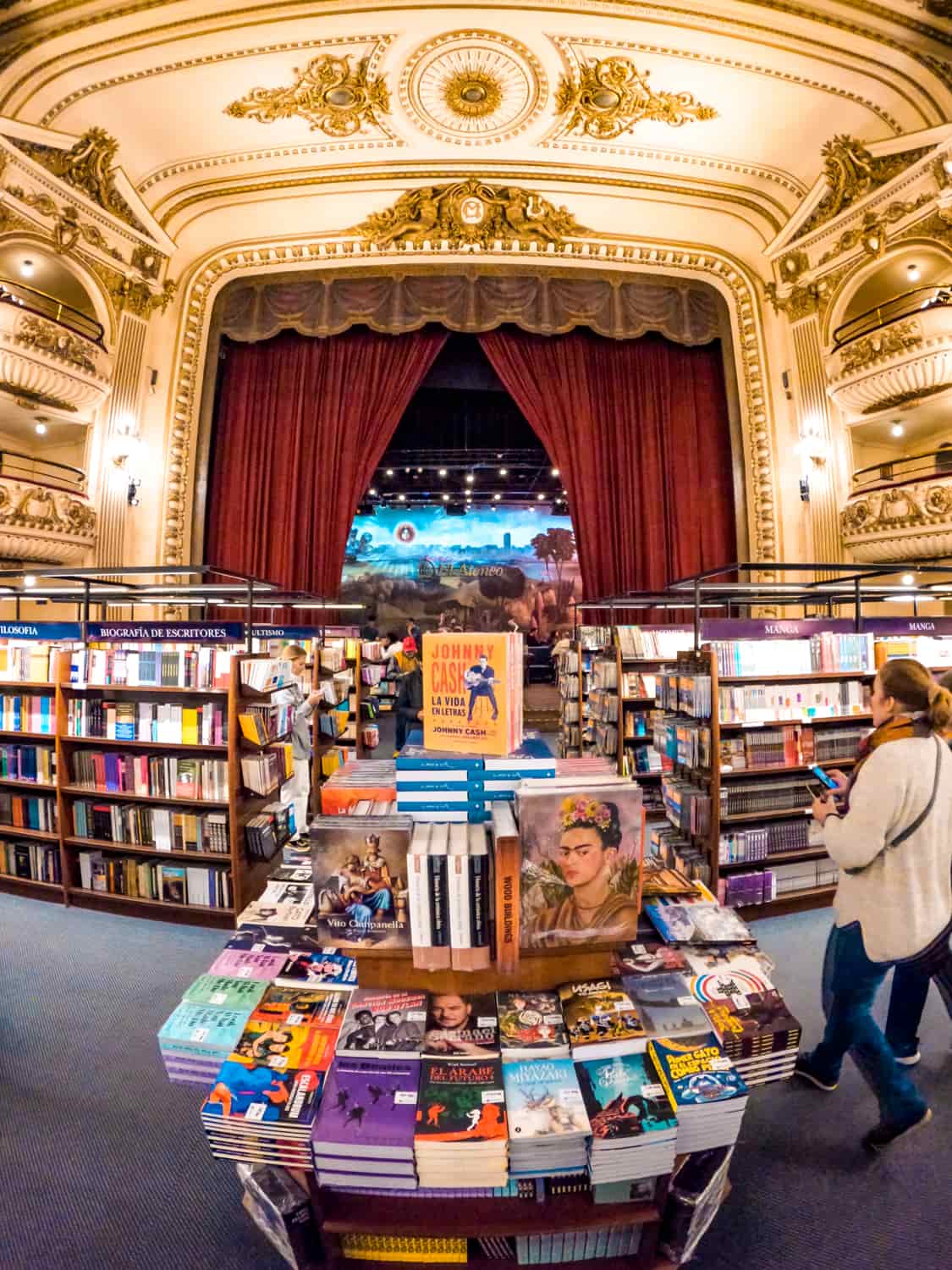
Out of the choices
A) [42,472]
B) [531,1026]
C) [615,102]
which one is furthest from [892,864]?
[42,472]

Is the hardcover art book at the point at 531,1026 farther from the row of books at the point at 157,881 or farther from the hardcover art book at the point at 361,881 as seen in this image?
the row of books at the point at 157,881

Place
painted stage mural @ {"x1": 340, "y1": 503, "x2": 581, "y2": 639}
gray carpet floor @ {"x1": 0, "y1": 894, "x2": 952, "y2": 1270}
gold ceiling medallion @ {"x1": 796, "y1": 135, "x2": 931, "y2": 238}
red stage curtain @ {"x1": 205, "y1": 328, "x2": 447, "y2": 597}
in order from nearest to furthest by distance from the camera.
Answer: gray carpet floor @ {"x1": 0, "y1": 894, "x2": 952, "y2": 1270}, gold ceiling medallion @ {"x1": 796, "y1": 135, "x2": 931, "y2": 238}, red stage curtain @ {"x1": 205, "y1": 328, "x2": 447, "y2": 597}, painted stage mural @ {"x1": 340, "y1": 503, "x2": 581, "y2": 639}

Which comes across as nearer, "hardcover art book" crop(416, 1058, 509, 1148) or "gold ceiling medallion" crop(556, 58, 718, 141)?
"hardcover art book" crop(416, 1058, 509, 1148)

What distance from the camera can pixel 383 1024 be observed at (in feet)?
4.04

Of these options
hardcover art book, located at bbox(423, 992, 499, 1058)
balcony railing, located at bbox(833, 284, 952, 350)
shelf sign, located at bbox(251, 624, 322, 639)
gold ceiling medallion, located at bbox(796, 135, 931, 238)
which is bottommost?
hardcover art book, located at bbox(423, 992, 499, 1058)

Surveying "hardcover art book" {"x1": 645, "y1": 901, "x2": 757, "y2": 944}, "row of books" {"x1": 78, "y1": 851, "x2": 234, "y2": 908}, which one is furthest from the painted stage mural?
"hardcover art book" {"x1": 645, "y1": 901, "x2": 757, "y2": 944}

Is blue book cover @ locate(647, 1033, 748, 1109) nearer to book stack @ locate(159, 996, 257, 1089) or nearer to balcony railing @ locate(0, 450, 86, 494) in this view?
book stack @ locate(159, 996, 257, 1089)

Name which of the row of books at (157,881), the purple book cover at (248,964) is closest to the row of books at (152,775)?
the row of books at (157,881)

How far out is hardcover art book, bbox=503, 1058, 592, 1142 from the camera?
3.43 ft

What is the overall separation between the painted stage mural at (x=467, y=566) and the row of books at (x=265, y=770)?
887 centimetres

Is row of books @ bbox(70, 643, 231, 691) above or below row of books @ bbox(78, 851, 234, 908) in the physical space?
above

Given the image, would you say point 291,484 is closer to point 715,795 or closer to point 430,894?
point 715,795

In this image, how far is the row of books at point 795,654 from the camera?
140 inches

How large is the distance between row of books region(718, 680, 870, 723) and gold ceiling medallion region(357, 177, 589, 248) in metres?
6.20
